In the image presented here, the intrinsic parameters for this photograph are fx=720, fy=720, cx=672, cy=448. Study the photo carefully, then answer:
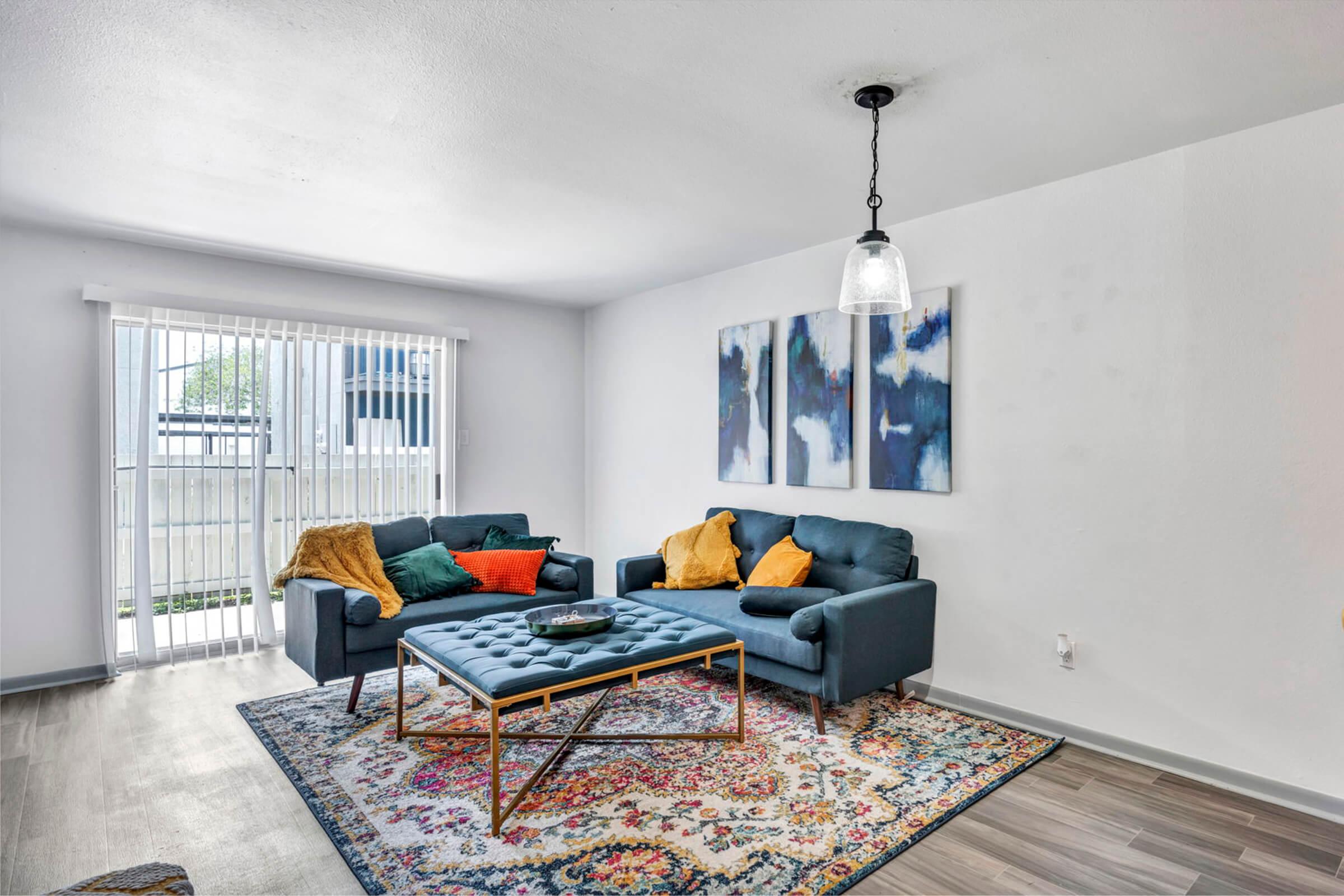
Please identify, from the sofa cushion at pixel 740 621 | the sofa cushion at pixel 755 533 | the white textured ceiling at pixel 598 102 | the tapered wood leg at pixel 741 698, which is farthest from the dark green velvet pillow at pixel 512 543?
the white textured ceiling at pixel 598 102

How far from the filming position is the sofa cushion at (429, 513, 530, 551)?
455 cm

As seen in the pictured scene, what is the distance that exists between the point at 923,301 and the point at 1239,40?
1.70m

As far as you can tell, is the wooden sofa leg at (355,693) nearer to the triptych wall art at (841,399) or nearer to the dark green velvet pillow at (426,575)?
the dark green velvet pillow at (426,575)

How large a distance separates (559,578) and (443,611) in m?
0.75

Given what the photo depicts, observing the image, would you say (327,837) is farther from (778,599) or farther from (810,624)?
(778,599)

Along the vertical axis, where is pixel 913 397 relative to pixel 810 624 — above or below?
above

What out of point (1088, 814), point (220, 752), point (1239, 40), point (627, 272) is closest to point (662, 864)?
point (1088, 814)

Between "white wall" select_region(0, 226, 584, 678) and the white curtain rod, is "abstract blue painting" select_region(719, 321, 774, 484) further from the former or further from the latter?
"white wall" select_region(0, 226, 584, 678)

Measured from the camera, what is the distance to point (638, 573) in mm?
4402

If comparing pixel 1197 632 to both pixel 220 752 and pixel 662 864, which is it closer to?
pixel 662 864

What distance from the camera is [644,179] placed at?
3.21 m

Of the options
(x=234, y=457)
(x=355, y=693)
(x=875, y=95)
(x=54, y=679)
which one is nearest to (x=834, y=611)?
(x=875, y=95)

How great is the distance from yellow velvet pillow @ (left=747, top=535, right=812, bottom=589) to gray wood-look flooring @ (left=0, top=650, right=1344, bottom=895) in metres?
1.34

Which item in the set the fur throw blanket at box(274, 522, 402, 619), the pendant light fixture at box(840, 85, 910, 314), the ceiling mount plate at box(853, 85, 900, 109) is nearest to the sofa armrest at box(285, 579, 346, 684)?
the fur throw blanket at box(274, 522, 402, 619)
